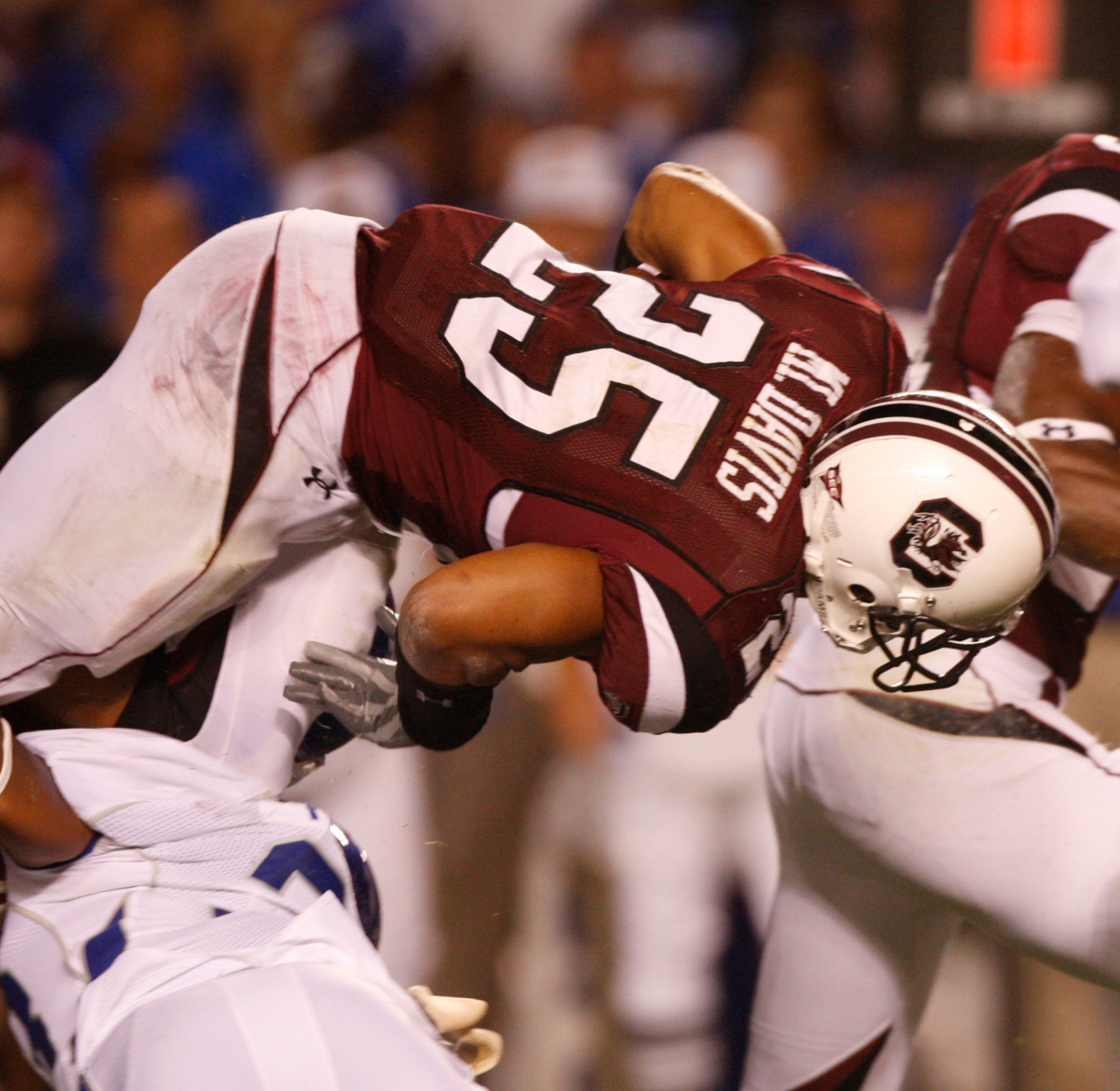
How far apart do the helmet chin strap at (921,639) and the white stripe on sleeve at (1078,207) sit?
54 centimetres

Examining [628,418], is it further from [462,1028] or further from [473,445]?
[462,1028]

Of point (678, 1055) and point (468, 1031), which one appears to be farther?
point (678, 1055)

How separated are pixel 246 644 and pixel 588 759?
108cm

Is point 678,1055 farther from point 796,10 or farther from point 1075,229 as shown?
point 796,10

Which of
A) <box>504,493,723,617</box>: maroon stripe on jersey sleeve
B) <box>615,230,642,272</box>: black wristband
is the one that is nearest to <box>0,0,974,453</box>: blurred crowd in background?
<box>615,230,642,272</box>: black wristband

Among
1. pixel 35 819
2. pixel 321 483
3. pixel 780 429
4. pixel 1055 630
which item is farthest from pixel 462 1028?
pixel 1055 630

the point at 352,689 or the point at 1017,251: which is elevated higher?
the point at 1017,251

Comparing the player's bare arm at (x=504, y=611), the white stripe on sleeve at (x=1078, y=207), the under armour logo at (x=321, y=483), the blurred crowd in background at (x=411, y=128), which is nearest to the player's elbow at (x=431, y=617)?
the player's bare arm at (x=504, y=611)

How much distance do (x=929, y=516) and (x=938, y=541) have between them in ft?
0.08

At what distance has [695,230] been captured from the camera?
5.57ft

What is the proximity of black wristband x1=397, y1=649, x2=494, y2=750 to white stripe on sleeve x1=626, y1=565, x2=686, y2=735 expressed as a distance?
0.19 m

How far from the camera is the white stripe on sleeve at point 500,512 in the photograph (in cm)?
147

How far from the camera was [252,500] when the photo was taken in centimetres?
157

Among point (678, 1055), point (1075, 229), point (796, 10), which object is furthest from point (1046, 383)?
point (796, 10)
